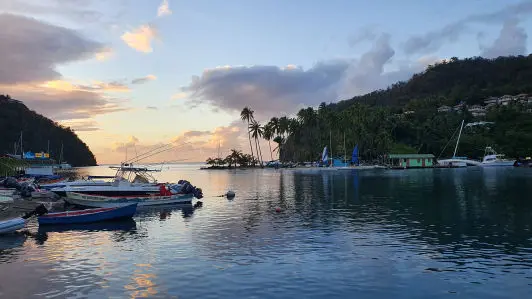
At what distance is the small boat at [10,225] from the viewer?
35062 millimetres

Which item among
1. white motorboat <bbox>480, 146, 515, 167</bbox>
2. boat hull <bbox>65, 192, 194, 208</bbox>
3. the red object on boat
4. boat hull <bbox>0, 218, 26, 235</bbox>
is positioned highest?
white motorboat <bbox>480, 146, 515, 167</bbox>

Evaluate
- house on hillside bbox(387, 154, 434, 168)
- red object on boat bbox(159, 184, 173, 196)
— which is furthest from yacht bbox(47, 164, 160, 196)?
house on hillside bbox(387, 154, 434, 168)

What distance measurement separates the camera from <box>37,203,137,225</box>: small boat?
4069 cm

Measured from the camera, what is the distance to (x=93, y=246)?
1230 inches

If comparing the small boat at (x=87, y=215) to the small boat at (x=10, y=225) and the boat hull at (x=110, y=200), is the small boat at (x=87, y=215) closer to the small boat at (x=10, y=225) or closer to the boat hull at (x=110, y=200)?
the boat hull at (x=110, y=200)

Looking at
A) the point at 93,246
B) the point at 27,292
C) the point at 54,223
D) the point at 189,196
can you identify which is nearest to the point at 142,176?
the point at 189,196

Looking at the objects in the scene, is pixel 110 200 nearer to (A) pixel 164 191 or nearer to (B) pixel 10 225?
(A) pixel 164 191

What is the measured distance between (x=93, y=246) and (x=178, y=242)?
20.5 ft

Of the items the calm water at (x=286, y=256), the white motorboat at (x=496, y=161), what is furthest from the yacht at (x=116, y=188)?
the white motorboat at (x=496, y=161)

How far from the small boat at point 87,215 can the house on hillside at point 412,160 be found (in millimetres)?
137078

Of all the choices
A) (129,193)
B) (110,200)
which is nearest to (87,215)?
(110,200)

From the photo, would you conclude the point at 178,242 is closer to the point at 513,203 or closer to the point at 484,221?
the point at 484,221

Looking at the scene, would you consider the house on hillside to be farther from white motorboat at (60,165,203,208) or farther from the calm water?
white motorboat at (60,165,203,208)

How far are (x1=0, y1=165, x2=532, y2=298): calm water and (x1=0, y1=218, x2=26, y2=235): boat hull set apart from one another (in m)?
1.40
